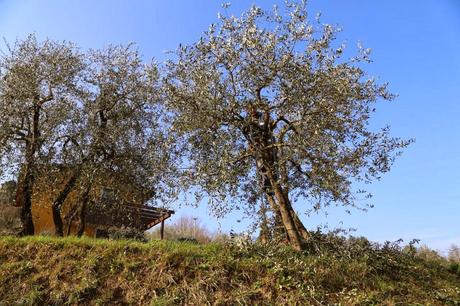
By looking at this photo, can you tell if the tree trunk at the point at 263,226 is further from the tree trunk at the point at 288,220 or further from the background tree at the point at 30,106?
the background tree at the point at 30,106

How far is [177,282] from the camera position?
10.5 metres

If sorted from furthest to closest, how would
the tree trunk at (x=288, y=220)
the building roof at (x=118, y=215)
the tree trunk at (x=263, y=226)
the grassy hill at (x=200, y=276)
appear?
the building roof at (x=118, y=215) → the tree trunk at (x=263, y=226) → the tree trunk at (x=288, y=220) → the grassy hill at (x=200, y=276)

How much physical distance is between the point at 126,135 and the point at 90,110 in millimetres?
1852

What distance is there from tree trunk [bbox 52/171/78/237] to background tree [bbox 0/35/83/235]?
1.03 metres

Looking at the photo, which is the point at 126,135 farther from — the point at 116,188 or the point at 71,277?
the point at 71,277

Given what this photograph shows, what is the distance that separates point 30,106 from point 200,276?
11.9 meters

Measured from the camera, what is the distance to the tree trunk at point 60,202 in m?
18.3

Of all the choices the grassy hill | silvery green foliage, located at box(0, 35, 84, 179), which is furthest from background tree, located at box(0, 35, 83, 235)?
the grassy hill

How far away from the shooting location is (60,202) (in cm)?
1881

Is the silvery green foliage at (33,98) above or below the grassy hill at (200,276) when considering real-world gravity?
above

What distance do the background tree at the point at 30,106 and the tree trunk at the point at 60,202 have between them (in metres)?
1.03

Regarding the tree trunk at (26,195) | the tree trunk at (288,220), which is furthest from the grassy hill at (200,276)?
the tree trunk at (26,195)

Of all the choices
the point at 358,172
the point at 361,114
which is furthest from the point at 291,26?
the point at 358,172

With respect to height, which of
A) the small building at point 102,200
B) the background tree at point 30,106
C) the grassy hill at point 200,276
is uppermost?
the background tree at point 30,106
